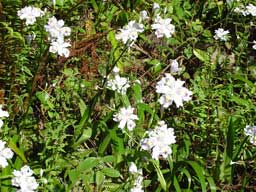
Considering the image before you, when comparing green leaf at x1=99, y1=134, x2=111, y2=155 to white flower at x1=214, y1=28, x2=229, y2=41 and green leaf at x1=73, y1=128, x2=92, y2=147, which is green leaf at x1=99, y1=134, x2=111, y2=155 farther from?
white flower at x1=214, y1=28, x2=229, y2=41

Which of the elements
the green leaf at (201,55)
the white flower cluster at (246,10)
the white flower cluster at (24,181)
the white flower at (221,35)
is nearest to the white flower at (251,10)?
the white flower cluster at (246,10)

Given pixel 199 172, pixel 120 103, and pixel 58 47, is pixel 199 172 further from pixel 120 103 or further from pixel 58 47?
pixel 58 47

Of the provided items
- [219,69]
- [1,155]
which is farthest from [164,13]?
[1,155]

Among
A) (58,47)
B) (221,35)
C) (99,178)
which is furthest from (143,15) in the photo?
(99,178)

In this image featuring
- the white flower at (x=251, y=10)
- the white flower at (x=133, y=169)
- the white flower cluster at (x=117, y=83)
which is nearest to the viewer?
the white flower at (x=133, y=169)

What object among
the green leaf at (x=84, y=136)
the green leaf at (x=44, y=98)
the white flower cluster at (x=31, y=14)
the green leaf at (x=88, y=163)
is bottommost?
the green leaf at (x=88, y=163)

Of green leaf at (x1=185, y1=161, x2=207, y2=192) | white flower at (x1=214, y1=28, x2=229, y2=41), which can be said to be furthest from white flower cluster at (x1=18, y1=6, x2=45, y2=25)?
white flower at (x1=214, y1=28, x2=229, y2=41)

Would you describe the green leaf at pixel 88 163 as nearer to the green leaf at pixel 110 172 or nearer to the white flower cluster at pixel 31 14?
the green leaf at pixel 110 172
